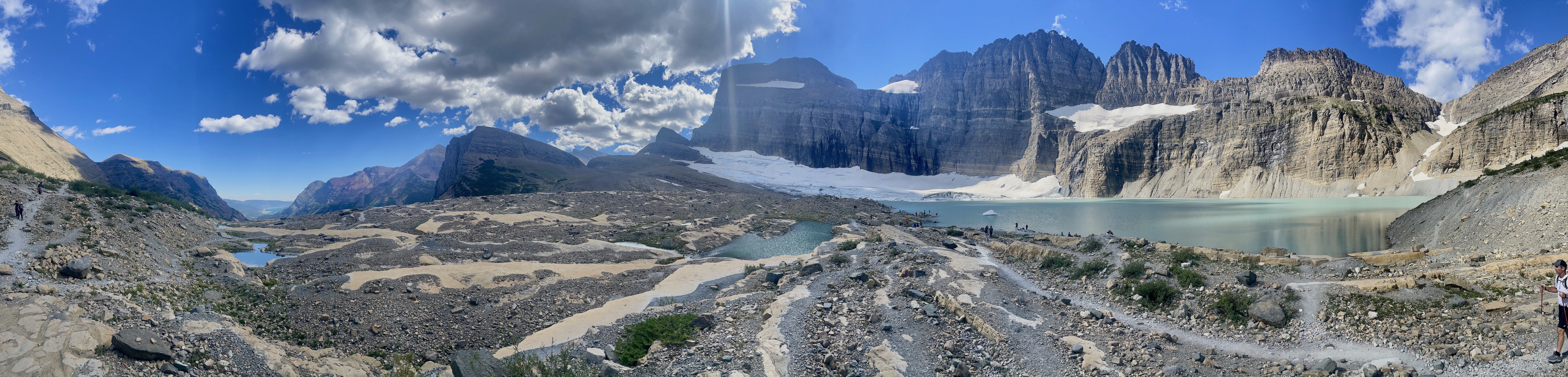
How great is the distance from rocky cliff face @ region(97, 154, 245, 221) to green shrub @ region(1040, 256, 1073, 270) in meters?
135

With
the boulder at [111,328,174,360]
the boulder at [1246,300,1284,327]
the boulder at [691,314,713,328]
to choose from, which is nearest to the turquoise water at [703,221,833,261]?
the boulder at [691,314,713,328]

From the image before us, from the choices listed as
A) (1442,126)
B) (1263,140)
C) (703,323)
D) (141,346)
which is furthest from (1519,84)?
(141,346)

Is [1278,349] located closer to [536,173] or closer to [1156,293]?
[1156,293]

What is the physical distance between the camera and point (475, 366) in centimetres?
1157

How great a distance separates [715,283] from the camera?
24.6 m

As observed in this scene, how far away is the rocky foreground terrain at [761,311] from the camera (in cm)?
1062

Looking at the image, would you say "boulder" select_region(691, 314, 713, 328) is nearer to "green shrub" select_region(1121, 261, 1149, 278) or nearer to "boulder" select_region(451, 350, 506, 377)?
"boulder" select_region(451, 350, 506, 377)

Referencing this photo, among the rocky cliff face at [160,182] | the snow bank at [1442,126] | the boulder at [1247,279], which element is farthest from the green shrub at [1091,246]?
the snow bank at [1442,126]

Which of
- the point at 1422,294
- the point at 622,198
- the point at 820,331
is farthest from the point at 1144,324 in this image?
the point at 622,198

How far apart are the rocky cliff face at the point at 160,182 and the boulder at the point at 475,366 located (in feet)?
415

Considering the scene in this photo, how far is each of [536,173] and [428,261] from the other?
10654cm

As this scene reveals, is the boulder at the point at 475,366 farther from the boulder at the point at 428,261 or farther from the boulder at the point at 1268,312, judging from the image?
the boulder at the point at 428,261

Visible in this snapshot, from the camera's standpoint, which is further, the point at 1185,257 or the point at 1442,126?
the point at 1442,126

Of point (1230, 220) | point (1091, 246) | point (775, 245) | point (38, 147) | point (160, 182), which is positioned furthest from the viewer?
point (160, 182)
